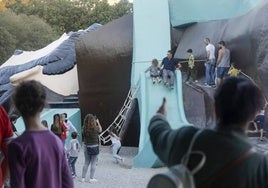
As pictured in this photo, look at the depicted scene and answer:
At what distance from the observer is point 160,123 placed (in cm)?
220

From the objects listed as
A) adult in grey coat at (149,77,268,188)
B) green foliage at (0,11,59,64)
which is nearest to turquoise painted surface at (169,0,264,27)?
adult in grey coat at (149,77,268,188)

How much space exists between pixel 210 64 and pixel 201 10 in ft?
10.3

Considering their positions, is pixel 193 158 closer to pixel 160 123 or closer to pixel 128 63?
pixel 160 123

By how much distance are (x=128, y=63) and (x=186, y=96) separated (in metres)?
2.87

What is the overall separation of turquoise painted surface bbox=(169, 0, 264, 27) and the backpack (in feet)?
41.5

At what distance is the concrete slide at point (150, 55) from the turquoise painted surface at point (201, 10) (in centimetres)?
33

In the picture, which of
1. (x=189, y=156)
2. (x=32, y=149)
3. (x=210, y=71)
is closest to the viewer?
(x=189, y=156)

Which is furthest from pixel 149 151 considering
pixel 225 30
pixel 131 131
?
pixel 225 30

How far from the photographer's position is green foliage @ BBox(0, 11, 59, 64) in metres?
36.8

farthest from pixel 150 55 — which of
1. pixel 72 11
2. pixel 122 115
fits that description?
pixel 72 11

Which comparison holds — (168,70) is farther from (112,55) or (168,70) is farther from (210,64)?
(112,55)

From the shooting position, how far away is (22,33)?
128 ft

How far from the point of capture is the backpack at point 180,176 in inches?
71.5

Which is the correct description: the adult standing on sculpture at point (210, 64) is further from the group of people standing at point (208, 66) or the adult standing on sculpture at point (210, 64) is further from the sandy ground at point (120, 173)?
the sandy ground at point (120, 173)
